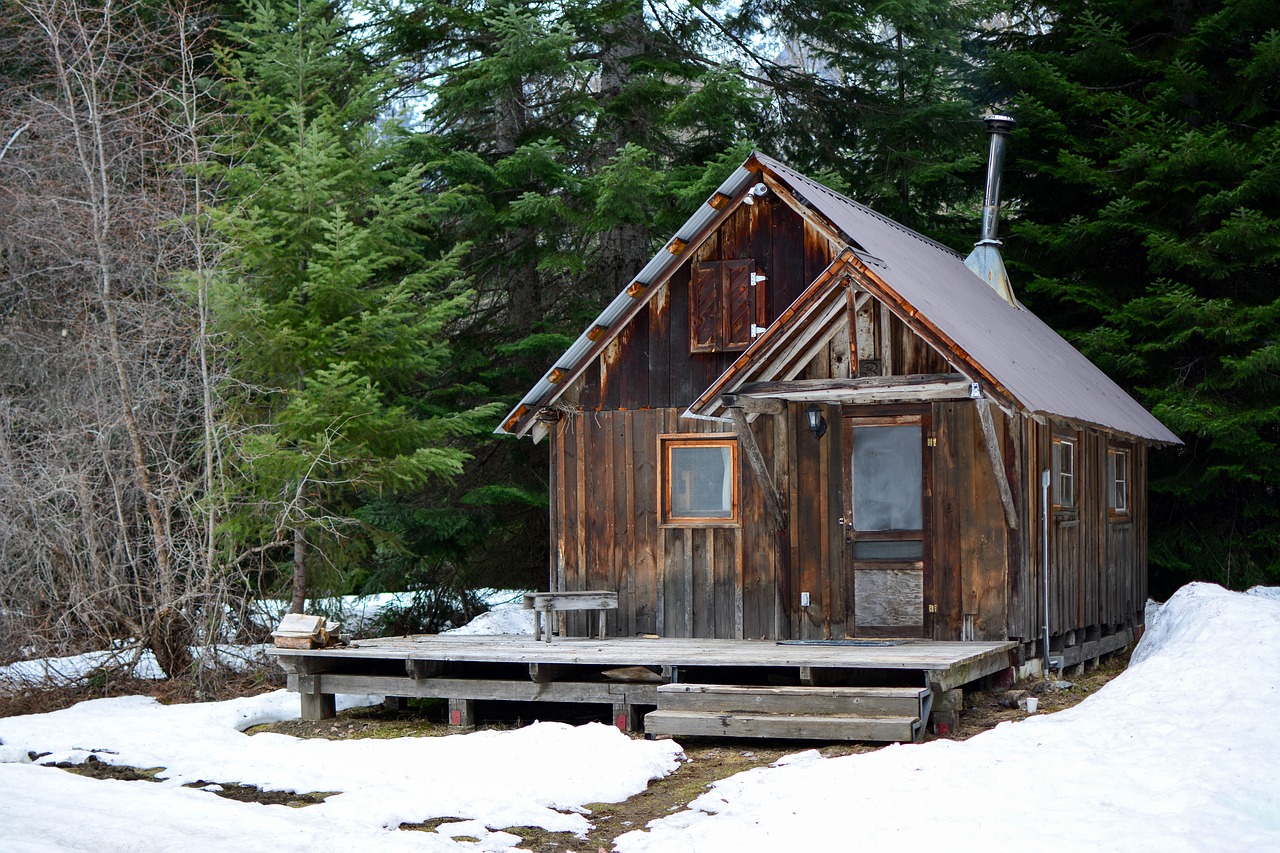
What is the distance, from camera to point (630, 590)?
44.5 ft

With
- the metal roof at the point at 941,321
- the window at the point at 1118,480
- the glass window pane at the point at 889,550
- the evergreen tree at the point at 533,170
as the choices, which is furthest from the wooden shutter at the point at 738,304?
the window at the point at 1118,480

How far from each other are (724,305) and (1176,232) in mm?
8336

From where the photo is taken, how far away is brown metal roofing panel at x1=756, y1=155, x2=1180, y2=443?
1104 cm

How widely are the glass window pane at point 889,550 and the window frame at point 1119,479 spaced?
163 inches

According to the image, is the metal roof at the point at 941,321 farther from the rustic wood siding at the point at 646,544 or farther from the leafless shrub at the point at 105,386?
the leafless shrub at the point at 105,386

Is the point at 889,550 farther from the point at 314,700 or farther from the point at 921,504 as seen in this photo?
the point at 314,700

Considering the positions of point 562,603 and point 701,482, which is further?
point 701,482

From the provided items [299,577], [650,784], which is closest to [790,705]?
[650,784]

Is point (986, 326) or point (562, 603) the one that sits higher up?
point (986, 326)

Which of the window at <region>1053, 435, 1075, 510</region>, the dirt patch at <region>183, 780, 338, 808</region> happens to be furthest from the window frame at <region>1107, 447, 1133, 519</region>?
the dirt patch at <region>183, 780, 338, 808</region>

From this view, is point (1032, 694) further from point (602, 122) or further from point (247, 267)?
point (602, 122)

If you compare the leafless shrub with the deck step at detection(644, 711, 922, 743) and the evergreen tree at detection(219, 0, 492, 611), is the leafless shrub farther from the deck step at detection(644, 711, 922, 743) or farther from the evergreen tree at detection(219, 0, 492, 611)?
the deck step at detection(644, 711, 922, 743)

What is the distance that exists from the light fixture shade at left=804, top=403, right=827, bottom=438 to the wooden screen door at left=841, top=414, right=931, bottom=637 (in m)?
0.24

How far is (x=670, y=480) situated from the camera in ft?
44.3
